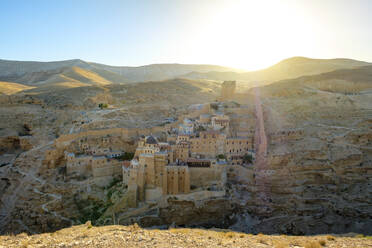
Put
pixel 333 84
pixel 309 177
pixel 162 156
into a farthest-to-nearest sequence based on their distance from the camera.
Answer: pixel 333 84 → pixel 309 177 → pixel 162 156

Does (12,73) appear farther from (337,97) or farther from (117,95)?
(337,97)

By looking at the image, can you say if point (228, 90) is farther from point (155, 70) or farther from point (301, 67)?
point (155, 70)

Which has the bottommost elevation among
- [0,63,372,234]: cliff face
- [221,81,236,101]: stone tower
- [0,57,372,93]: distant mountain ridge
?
[0,63,372,234]: cliff face

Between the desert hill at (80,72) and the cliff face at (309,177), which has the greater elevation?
the desert hill at (80,72)

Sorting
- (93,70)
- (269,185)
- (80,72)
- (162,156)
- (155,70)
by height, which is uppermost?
(155,70)

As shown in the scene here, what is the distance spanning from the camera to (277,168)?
3073cm

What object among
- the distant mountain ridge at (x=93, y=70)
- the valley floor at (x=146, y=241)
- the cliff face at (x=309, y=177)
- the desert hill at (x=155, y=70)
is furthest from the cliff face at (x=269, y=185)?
the desert hill at (x=155, y=70)

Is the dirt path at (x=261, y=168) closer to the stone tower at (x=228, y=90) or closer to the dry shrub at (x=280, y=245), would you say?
the stone tower at (x=228, y=90)

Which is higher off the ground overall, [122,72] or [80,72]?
[122,72]

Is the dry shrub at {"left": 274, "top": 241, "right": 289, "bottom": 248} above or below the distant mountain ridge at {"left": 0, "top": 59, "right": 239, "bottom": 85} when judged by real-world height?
below

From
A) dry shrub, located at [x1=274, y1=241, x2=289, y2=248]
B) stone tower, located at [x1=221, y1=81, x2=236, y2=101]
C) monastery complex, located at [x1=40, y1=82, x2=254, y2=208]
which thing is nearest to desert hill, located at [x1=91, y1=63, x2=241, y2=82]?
stone tower, located at [x1=221, y1=81, x2=236, y2=101]

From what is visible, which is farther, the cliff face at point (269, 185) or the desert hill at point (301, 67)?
the desert hill at point (301, 67)

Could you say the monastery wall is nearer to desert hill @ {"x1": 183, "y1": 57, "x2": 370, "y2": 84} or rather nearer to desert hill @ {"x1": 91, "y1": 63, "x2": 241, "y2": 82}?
desert hill @ {"x1": 183, "y1": 57, "x2": 370, "y2": 84}

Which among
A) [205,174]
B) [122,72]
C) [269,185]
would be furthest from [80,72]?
[269,185]
